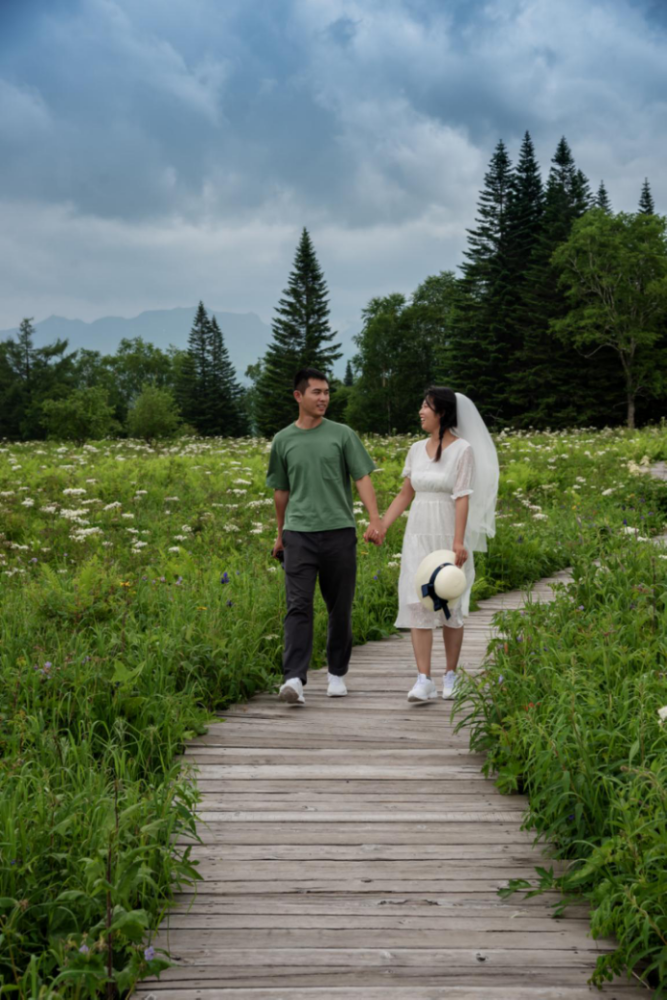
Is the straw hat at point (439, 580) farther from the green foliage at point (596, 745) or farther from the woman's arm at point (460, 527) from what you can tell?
the green foliage at point (596, 745)

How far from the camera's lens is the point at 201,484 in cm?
1272

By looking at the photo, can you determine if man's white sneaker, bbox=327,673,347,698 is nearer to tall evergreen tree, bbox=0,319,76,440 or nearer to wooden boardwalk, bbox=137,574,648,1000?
wooden boardwalk, bbox=137,574,648,1000

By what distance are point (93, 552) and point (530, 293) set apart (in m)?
42.4

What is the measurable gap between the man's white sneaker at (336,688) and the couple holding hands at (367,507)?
291 mm

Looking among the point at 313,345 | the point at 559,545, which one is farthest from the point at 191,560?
the point at 313,345

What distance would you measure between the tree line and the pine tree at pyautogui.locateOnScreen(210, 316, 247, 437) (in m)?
1.76

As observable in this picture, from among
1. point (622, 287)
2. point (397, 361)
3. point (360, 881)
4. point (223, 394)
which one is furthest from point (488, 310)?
point (360, 881)

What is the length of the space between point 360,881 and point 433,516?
107 inches

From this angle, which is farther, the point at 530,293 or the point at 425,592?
the point at 530,293

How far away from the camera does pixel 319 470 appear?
5.34 m

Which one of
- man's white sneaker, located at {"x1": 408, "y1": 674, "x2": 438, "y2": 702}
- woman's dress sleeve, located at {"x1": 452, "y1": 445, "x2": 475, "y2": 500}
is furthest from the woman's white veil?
man's white sneaker, located at {"x1": 408, "y1": 674, "x2": 438, "y2": 702}

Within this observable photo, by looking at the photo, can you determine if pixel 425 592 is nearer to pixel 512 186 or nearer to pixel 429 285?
pixel 512 186

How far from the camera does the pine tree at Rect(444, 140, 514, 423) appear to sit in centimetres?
4775

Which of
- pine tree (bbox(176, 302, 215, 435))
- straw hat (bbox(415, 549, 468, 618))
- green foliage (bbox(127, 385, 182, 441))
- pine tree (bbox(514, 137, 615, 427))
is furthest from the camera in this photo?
pine tree (bbox(176, 302, 215, 435))
